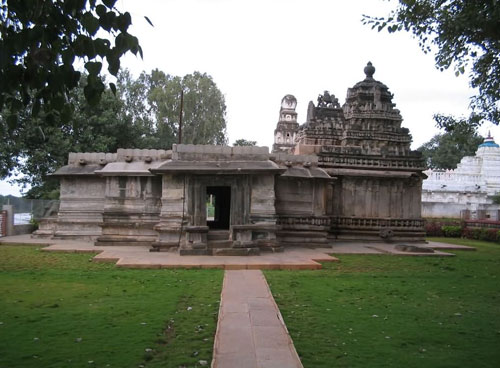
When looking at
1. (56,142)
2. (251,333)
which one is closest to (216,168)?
(251,333)

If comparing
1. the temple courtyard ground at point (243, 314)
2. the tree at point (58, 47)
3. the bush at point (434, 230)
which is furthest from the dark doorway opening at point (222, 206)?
the tree at point (58, 47)

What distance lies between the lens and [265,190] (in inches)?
581

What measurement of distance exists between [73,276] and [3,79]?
7.57 metres

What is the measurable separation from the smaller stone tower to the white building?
13.6m

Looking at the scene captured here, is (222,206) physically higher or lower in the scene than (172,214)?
higher

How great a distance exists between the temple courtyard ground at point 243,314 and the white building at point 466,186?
26.7m

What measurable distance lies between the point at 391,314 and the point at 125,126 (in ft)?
87.3

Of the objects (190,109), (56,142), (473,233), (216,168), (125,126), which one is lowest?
(473,233)

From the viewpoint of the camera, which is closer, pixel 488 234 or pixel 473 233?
pixel 488 234

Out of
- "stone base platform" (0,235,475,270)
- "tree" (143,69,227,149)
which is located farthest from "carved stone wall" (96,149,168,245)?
"tree" (143,69,227,149)

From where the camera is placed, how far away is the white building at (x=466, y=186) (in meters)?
37.1

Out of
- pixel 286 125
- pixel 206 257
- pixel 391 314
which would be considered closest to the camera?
pixel 391 314

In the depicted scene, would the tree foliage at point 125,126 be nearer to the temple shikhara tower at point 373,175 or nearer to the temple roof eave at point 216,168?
the temple roof eave at point 216,168

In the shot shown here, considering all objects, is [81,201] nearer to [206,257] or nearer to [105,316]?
[206,257]
